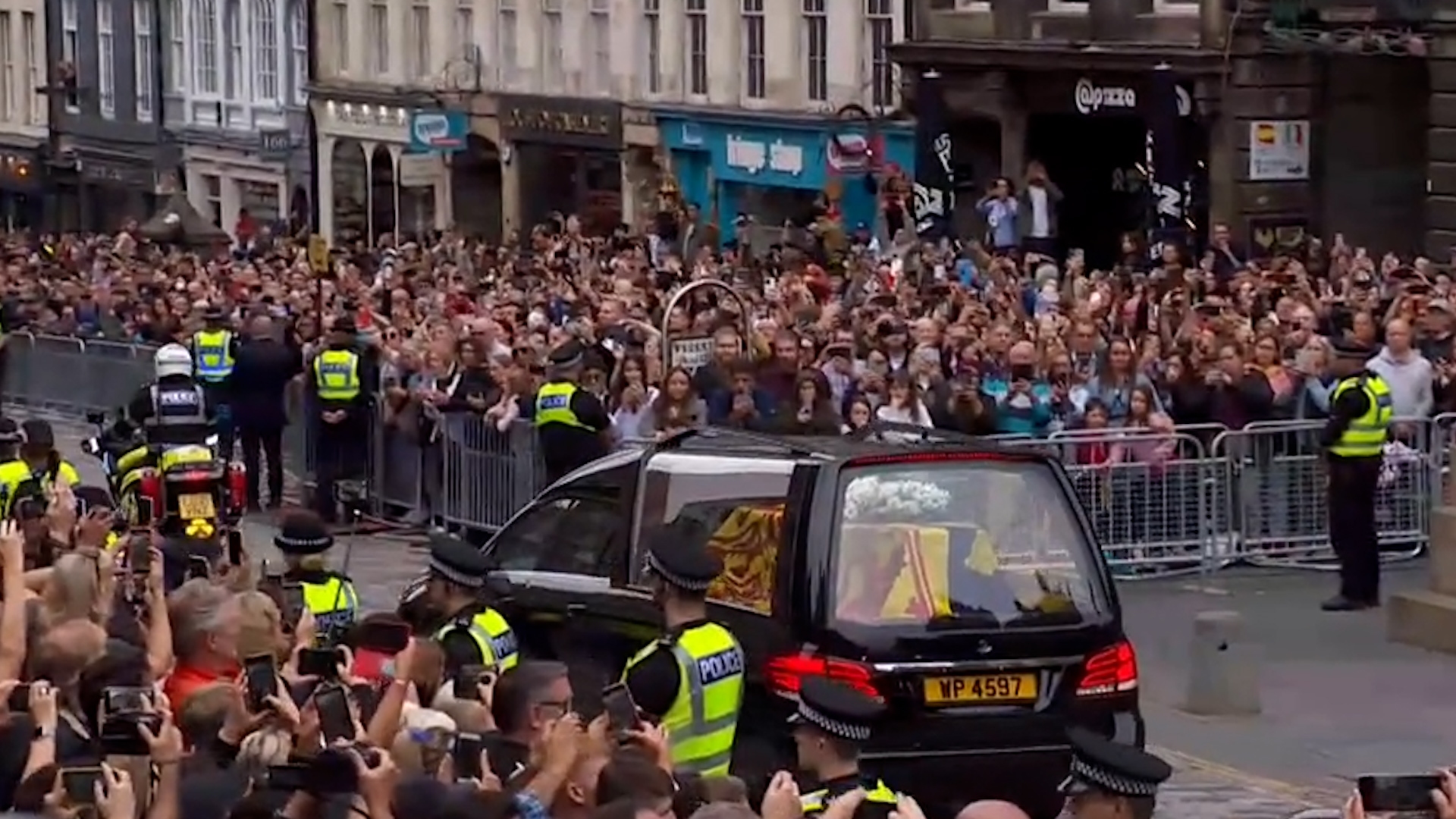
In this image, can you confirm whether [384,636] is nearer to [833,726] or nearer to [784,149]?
[833,726]

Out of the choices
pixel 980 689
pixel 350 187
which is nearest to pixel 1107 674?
pixel 980 689

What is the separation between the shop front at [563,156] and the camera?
5188 cm

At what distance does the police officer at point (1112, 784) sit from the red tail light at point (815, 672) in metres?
5.19

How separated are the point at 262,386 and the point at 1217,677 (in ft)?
34.3

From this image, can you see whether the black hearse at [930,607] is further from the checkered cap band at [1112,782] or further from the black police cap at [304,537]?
the checkered cap band at [1112,782]

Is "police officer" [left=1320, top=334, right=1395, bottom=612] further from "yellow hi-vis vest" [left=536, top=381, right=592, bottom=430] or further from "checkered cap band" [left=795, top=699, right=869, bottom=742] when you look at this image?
"checkered cap band" [left=795, top=699, right=869, bottom=742]

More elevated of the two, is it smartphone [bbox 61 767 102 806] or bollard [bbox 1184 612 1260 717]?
smartphone [bbox 61 767 102 806]

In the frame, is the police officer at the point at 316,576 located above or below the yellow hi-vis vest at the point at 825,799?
above

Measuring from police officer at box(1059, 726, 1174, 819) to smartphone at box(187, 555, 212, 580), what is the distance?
22.5 ft

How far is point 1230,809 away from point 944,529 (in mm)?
2454

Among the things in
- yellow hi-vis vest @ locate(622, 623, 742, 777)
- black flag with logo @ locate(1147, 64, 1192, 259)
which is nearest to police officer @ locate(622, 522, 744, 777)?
yellow hi-vis vest @ locate(622, 623, 742, 777)

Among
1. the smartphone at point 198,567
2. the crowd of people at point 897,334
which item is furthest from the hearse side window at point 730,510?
the smartphone at point 198,567

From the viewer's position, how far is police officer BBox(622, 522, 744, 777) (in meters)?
11.1

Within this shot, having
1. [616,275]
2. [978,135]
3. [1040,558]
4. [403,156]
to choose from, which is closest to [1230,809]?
[1040,558]
